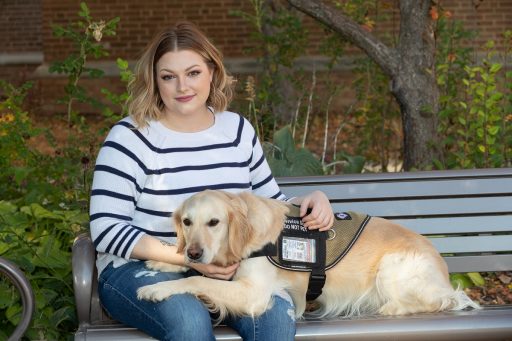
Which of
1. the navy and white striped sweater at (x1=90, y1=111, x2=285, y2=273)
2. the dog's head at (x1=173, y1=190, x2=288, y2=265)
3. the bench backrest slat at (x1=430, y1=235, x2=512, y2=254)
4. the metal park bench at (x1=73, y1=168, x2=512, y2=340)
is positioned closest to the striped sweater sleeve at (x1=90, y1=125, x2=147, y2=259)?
the navy and white striped sweater at (x1=90, y1=111, x2=285, y2=273)

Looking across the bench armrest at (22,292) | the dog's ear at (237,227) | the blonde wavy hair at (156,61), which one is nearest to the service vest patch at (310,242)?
the dog's ear at (237,227)

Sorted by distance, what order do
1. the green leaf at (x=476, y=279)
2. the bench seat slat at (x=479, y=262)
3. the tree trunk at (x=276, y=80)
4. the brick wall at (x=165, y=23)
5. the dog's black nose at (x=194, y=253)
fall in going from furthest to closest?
the brick wall at (x=165, y=23), the tree trunk at (x=276, y=80), the green leaf at (x=476, y=279), the bench seat slat at (x=479, y=262), the dog's black nose at (x=194, y=253)

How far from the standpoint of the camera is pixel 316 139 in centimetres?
1100

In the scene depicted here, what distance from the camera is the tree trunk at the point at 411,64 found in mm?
6348

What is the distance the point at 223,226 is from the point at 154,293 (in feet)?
1.19

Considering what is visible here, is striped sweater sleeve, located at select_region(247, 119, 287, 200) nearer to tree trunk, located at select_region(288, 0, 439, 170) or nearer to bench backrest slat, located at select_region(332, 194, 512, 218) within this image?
bench backrest slat, located at select_region(332, 194, 512, 218)

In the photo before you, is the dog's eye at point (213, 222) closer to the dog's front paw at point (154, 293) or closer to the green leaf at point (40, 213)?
the dog's front paw at point (154, 293)

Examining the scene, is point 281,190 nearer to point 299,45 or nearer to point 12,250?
point 12,250

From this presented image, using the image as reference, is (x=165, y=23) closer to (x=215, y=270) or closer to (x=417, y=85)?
(x=417, y=85)

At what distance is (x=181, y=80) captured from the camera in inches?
151

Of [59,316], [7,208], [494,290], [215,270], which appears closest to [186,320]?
[215,270]

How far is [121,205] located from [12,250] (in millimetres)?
1126

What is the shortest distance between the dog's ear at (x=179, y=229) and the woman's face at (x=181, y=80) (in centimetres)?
47

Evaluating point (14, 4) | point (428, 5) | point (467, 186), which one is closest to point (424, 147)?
point (428, 5)
